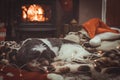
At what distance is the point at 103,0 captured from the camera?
3.62m

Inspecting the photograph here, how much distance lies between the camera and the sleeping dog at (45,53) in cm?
144

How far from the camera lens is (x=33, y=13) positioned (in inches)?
146

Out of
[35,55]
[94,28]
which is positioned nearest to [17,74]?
[35,55]

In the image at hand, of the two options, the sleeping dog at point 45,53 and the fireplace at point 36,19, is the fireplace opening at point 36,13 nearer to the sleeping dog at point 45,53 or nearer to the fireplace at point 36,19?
the fireplace at point 36,19

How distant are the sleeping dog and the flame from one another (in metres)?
2.00

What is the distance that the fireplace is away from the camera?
365cm

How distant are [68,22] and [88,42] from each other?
6.22ft

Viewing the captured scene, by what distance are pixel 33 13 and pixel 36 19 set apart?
92 mm

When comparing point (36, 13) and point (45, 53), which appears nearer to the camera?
point (45, 53)

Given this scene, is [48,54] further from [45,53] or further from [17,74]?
[17,74]

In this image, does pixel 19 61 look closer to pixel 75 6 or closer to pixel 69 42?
pixel 69 42

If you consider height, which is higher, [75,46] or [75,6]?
[75,6]

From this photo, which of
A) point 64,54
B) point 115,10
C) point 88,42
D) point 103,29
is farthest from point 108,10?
point 64,54

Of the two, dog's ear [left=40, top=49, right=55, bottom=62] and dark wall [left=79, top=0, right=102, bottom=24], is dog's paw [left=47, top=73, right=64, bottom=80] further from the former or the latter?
dark wall [left=79, top=0, right=102, bottom=24]
